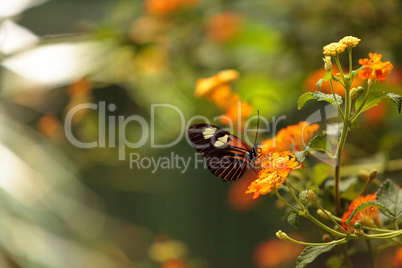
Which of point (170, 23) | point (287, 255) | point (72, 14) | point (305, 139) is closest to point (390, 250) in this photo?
point (305, 139)

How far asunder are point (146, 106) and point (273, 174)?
2.95 feet

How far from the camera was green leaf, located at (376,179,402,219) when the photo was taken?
17.7 inches

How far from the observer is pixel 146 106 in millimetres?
1271

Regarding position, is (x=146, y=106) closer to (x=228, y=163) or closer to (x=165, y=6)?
(x=165, y=6)

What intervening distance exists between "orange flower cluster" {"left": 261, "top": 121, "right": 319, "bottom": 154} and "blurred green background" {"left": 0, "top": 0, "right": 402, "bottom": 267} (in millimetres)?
363

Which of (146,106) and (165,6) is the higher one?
(165,6)

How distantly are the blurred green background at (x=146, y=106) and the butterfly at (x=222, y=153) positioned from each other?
1.18 ft

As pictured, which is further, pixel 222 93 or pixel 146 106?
pixel 146 106

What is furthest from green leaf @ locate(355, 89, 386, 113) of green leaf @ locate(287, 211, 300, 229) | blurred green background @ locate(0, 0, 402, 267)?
blurred green background @ locate(0, 0, 402, 267)

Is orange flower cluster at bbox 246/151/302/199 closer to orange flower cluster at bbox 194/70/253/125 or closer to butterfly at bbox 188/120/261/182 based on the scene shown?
butterfly at bbox 188/120/261/182
